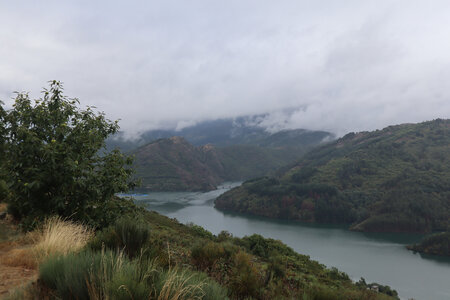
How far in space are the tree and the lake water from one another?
91.5ft

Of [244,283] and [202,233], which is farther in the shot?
[202,233]

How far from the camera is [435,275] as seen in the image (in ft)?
217

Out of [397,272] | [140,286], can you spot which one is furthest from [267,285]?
[397,272]

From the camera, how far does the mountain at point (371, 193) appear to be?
117 meters

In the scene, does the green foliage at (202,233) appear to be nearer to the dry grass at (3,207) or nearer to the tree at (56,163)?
the dry grass at (3,207)

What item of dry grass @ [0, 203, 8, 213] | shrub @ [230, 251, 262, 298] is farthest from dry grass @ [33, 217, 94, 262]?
dry grass @ [0, 203, 8, 213]

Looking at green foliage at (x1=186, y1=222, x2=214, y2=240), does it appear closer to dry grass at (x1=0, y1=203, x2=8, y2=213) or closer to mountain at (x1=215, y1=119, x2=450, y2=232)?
dry grass at (x1=0, y1=203, x2=8, y2=213)

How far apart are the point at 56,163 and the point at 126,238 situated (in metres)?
3.13

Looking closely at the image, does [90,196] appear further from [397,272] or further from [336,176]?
[336,176]

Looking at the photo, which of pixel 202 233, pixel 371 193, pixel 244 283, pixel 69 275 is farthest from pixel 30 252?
pixel 371 193

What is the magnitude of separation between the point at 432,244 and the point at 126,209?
104169mm

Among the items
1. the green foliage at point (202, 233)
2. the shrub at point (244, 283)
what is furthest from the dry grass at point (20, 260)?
the green foliage at point (202, 233)

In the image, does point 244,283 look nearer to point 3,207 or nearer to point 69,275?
point 69,275

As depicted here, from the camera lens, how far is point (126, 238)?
5691mm
